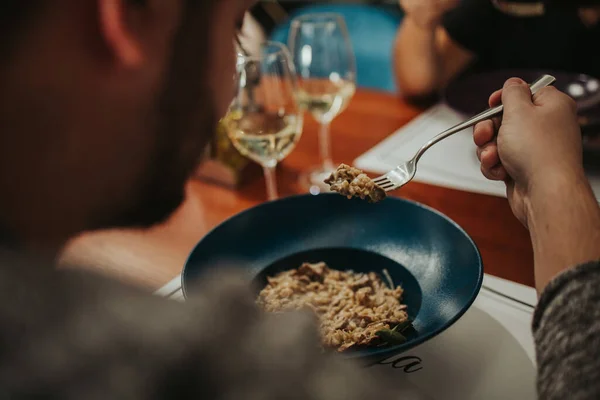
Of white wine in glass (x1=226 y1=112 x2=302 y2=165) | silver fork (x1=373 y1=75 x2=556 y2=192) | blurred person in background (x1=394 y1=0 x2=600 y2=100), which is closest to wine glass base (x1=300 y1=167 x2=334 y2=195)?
white wine in glass (x1=226 y1=112 x2=302 y2=165)

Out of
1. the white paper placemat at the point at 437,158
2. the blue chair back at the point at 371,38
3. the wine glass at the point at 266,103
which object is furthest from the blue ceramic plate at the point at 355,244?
the blue chair back at the point at 371,38

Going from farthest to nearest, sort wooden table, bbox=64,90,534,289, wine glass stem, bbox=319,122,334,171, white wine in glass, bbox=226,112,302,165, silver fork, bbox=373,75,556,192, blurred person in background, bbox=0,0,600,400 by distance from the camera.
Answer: wine glass stem, bbox=319,122,334,171 < white wine in glass, bbox=226,112,302,165 < wooden table, bbox=64,90,534,289 < silver fork, bbox=373,75,556,192 < blurred person in background, bbox=0,0,600,400

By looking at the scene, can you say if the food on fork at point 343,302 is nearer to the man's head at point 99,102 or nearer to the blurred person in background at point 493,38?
the man's head at point 99,102

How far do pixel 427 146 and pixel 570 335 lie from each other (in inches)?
14.9

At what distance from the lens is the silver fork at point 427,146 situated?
2.50 feet

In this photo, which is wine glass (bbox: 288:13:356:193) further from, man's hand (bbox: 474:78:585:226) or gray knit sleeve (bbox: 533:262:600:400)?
gray knit sleeve (bbox: 533:262:600:400)

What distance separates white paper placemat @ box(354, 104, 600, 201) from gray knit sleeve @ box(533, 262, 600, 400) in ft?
1.76

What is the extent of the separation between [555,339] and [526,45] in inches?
58.6

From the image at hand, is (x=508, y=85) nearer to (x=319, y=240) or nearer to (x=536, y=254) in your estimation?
(x=536, y=254)

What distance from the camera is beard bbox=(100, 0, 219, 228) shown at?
1.70ft

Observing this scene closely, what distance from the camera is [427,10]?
160 cm

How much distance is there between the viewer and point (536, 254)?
65cm

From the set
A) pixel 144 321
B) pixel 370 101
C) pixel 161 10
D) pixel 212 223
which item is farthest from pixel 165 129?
pixel 370 101

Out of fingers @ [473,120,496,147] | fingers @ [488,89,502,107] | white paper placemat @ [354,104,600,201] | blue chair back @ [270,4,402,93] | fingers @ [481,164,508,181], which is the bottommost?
blue chair back @ [270,4,402,93]
